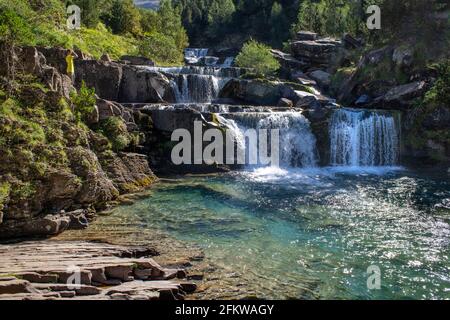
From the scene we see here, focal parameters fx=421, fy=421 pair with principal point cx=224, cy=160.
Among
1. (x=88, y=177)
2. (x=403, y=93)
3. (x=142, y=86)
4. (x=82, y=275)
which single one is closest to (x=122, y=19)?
(x=142, y=86)

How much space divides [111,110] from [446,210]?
20.0 metres

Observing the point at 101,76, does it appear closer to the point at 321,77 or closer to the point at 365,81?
the point at 365,81

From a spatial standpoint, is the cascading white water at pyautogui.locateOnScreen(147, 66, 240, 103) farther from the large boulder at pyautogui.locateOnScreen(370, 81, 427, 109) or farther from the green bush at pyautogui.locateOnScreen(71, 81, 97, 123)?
the green bush at pyautogui.locateOnScreen(71, 81, 97, 123)

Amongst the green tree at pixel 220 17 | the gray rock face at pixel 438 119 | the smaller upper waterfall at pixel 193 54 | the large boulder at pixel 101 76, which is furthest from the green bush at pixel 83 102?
the green tree at pixel 220 17

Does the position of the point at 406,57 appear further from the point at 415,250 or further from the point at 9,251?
the point at 9,251

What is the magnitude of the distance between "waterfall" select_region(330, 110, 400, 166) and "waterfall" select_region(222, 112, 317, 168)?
2.06m

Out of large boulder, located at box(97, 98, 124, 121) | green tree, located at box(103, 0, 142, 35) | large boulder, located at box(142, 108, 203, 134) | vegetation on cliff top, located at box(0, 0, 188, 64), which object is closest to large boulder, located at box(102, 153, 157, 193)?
large boulder, located at box(97, 98, 124, 121)

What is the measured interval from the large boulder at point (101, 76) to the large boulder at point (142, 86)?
0.75 m

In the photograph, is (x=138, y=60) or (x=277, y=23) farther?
(x=277, y=23)

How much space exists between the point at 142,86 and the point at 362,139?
19.9m

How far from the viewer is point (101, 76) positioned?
36.4 meters

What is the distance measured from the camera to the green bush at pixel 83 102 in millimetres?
23641

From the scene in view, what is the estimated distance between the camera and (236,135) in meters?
32.9
